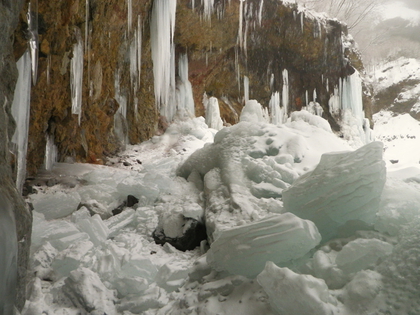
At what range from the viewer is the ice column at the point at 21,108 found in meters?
3.72

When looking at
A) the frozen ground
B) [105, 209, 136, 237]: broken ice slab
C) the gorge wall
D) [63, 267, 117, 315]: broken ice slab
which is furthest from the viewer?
the gorge wall

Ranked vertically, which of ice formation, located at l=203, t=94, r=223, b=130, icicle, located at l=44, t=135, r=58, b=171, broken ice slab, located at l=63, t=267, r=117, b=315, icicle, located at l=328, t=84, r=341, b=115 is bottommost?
broken ice slab, located at l=63, t=267, r=117, b=315

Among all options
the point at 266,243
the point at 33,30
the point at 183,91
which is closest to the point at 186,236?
the point at 266,243

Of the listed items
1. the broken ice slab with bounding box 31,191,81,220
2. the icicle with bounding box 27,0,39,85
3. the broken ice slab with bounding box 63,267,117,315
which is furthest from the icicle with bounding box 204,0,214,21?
the broken ice slab with bounding box 63,267,117,315

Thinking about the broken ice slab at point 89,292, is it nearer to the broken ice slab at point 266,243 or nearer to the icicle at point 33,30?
the broken ice slab at point 266,243

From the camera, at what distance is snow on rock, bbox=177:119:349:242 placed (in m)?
3.65

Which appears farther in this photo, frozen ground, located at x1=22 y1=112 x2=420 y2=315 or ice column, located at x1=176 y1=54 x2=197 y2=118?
ice column, located at x1=176 y1=54 x2=197 y2=118

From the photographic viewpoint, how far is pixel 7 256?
168 centimetres

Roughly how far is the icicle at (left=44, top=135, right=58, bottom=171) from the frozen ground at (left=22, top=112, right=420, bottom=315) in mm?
1267

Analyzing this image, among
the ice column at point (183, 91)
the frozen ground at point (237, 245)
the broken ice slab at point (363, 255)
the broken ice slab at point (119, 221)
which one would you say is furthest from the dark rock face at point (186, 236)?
the ice column at point (183, 91)

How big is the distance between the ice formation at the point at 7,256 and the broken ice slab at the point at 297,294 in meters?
1.41

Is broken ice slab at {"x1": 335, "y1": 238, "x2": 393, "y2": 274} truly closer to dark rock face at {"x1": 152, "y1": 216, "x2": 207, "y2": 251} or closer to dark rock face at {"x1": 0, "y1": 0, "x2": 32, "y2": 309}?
dark rock face at {"x1": 152, "y1": 216, "x2": 207, "y2": 251}

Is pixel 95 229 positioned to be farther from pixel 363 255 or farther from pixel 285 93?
pixel 285 93

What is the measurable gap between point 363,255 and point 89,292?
198 centimetres
